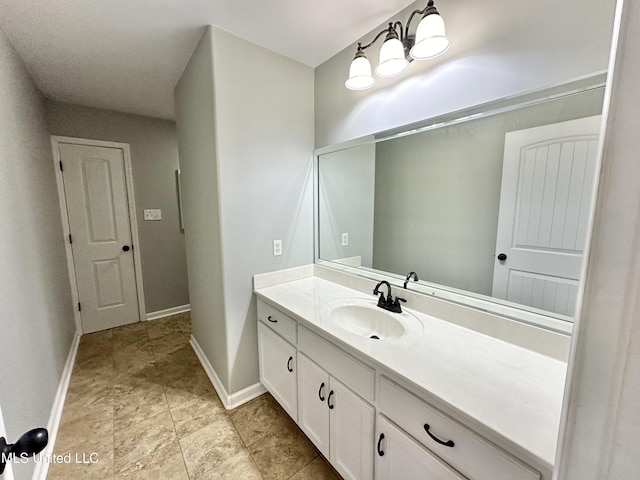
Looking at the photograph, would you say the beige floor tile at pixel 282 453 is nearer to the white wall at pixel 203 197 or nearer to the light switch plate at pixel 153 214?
the white wall at pixel 203 197

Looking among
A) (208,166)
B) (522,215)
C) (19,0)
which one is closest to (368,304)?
(522,215)

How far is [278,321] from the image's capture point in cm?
161

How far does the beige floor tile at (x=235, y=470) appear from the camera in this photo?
1347 millimetres

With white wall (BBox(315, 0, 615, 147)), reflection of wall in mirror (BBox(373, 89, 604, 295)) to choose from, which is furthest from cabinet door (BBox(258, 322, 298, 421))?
white wall (BBox(315, 0, 615, 147))

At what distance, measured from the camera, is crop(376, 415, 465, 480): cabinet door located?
2.76 ft

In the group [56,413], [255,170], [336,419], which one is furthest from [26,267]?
[336,419]

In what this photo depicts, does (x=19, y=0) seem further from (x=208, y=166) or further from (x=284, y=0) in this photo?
(x=284, y=0)

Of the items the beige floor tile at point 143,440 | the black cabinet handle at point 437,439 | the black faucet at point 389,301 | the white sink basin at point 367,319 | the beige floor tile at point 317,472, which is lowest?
the beige floor tile at point 317,472

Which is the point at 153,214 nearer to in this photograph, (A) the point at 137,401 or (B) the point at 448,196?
(A) the point at 137,401

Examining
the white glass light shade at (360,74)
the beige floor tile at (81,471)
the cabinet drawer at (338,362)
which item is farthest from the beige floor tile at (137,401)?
the white glass light shade at (360,74)

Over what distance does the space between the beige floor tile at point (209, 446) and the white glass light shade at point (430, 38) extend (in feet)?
7.43

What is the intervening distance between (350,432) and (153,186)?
3.16 m

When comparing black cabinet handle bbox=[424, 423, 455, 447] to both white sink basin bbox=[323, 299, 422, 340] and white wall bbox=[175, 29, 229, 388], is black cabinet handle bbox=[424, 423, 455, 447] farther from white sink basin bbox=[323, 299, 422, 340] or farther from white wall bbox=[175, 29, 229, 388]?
white wall bbox=[175, 29, 229, 388]

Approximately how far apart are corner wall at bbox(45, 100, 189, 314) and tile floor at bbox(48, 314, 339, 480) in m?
1.02
